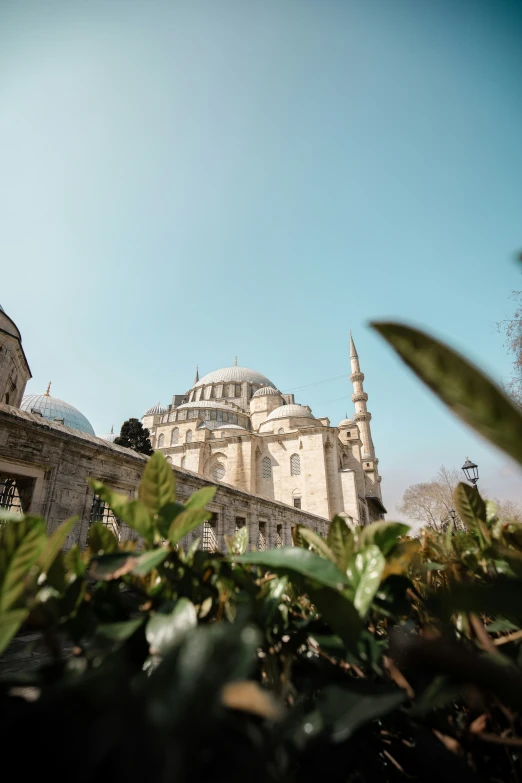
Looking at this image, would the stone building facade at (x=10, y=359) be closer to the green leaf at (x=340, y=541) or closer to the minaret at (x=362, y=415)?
the green leaf at (x=340, y=541)

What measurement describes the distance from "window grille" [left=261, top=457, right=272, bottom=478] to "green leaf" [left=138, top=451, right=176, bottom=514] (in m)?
27.8

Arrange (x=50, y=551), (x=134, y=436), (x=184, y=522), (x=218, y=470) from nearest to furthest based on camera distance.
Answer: (x=50, y=551), (x=184, y=522), (x=134, y=436), (x=218, y=470)

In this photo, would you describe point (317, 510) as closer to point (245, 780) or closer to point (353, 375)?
point (353, 375)

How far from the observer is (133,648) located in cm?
64

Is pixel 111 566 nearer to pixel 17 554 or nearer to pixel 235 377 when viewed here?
pixel 17 554

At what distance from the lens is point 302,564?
2.05 ft

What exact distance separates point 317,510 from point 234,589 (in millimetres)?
26019

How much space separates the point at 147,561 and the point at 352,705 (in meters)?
0.38

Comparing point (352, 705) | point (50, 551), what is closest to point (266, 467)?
point (50, 551)

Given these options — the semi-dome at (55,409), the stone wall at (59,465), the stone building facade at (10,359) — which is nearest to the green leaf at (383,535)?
the stone wall at (59,465)

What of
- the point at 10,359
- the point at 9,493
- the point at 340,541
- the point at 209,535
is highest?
the point at 10,359

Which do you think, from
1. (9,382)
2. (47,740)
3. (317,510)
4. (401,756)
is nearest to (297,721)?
(47,740)

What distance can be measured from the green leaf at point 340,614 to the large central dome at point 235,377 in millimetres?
43385

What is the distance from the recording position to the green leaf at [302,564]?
0.59 m
